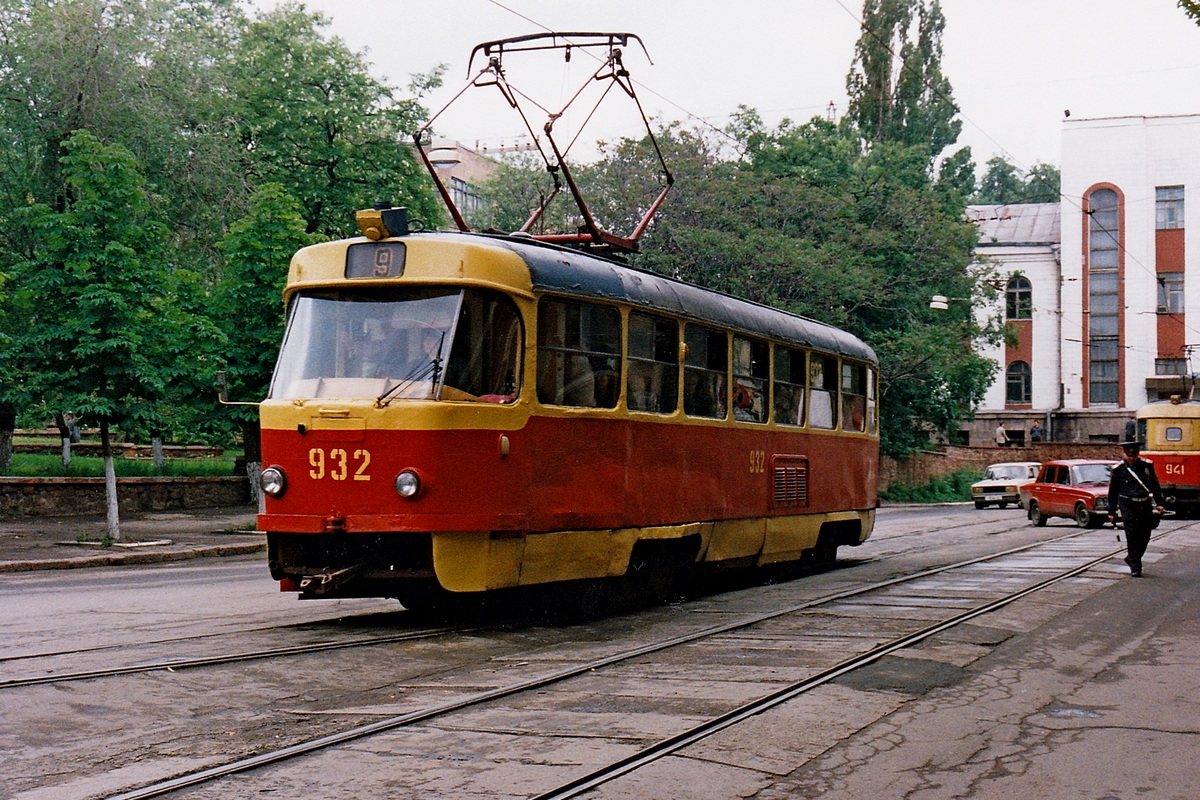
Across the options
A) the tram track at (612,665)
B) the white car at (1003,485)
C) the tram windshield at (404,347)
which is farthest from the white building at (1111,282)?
the tram windshield at (404,347)

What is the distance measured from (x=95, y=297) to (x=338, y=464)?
41.5ft

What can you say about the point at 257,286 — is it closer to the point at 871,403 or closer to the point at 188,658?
the point at 871,403

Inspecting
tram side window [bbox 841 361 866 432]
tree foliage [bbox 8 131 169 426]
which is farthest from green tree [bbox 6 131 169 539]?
tram side window [bbox 841 361 866 432]

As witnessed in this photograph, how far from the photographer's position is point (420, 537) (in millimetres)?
10172

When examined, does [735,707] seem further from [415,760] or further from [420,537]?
[420,537]

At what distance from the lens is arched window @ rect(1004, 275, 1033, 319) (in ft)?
208

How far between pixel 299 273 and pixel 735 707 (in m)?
5.39

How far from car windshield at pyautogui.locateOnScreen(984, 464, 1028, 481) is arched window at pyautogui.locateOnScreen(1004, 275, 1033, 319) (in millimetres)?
21078

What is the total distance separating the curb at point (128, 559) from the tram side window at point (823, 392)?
1030 centimetres

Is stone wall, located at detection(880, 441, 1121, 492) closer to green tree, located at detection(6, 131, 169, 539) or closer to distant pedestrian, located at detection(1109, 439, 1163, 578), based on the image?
distant pedestrian, located at detection(1109, 439, 1163, 578)

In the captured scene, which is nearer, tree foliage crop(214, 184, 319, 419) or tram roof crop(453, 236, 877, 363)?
tram roof crop(453, 236, 877, 363)

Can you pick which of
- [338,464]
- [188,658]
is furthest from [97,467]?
[188,658]

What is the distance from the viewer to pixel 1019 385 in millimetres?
64000

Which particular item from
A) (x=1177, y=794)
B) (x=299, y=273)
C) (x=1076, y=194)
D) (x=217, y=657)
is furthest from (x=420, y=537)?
(x=1076, y=194)
